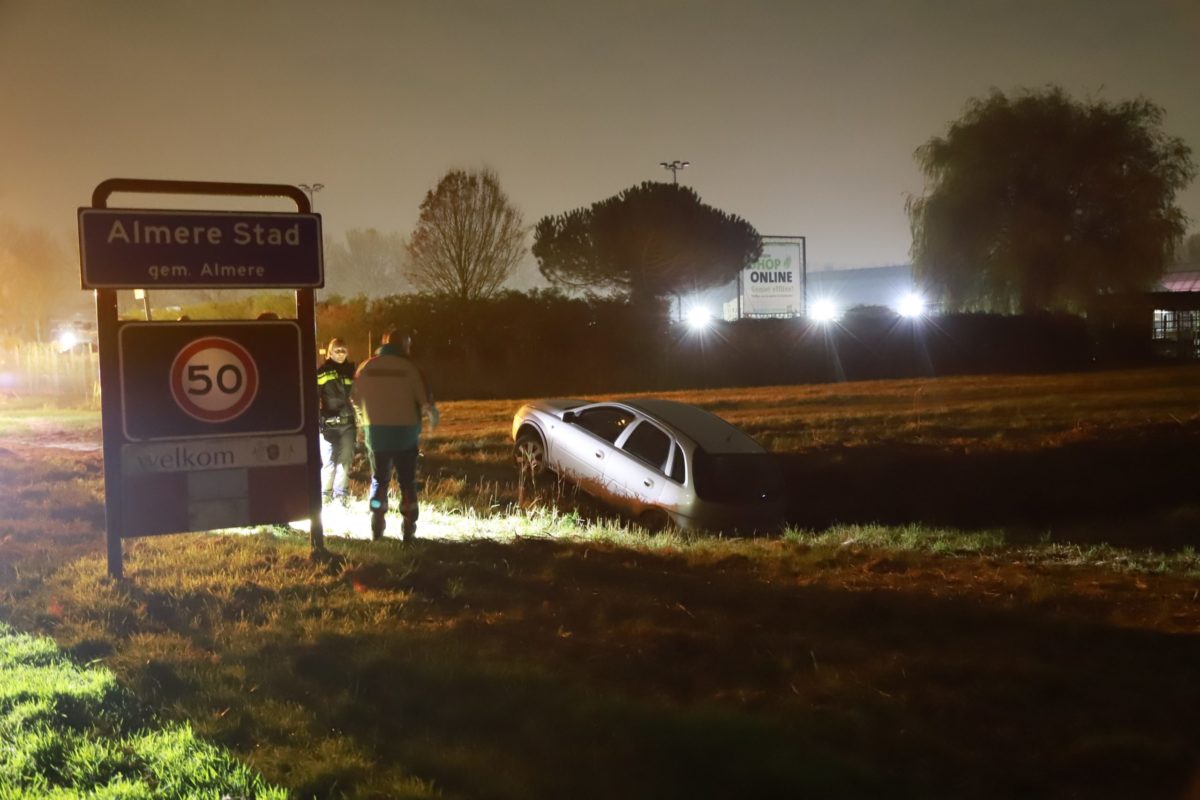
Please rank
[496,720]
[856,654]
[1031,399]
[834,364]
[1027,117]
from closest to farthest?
[496,720] → [856,654] → [1031,399] → [834,364] → [1027,117]

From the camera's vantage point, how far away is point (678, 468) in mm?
11422

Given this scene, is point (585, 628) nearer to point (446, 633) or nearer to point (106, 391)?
point (446, 633)

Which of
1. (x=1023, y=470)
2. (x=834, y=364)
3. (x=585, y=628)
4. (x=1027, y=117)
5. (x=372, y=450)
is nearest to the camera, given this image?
(x=585, y=628)

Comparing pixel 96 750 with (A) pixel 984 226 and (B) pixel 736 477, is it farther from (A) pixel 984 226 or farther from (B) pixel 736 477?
(A) pixel 984 226

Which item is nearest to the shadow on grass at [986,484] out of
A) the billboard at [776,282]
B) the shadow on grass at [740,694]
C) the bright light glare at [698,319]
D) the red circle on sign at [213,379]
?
the shadow on grass at [740,694]

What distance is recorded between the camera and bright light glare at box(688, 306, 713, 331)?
3691 cm

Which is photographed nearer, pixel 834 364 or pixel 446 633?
pixel 446 633

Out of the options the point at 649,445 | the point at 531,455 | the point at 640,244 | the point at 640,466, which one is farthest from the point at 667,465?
the point at 640,244

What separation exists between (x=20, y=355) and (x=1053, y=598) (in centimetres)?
4027

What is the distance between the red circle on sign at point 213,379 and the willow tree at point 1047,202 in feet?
124

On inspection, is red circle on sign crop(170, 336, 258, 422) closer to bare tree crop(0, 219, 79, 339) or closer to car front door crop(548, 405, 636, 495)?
car front door crop(548, 405, 636, 495)

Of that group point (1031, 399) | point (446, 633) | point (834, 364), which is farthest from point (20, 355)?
point (446, 633)

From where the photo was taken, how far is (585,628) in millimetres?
6289

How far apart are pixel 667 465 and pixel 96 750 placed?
7.66 metres
